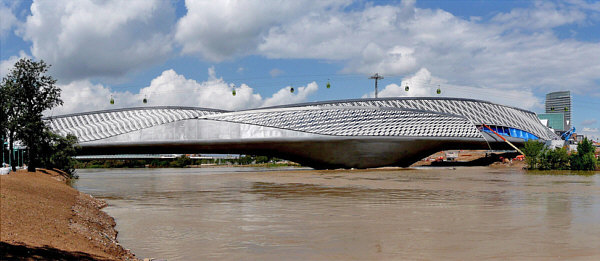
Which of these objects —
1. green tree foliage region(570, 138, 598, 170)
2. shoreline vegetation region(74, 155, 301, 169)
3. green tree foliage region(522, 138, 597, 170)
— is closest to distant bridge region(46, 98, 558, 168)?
green tree foliage region(522, 138, 597, 170)

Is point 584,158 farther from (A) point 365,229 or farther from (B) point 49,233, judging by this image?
(B) point 49,233

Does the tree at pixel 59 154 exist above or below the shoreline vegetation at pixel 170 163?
above

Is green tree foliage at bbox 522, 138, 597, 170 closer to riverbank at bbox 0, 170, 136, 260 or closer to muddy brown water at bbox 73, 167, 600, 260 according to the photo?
muddy brown water at bbox 73, 167, 600, 260

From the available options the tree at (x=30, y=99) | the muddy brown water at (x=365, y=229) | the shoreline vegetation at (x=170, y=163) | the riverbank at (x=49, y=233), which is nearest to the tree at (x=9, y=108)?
the tree at (x=30, y=99)

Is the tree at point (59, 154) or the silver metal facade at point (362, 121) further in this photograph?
the silver metal facade at point (362, 121)

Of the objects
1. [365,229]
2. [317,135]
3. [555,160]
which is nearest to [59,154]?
[317,135]

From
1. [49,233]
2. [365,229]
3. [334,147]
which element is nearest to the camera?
[49,233]

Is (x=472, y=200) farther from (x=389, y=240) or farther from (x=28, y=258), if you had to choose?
(x=28, y=258)

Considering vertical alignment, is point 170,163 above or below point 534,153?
below

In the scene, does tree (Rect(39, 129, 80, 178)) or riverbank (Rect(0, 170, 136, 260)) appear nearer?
riverbank (Rect(0, 170, 136, 260))

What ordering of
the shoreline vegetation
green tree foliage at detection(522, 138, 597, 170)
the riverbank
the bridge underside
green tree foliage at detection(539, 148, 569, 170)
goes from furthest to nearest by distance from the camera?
the shoreline vegetation < the bridge underside < green tree foliage at detection(539, 148, 569, 170) < green tree foliage at detection(522, 138, 597, 170) < the riverbank

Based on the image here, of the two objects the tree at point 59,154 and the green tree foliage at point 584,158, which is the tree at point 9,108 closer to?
the tree at point 59,154

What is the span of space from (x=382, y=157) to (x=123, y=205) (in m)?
59.2

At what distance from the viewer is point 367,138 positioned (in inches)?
3051
